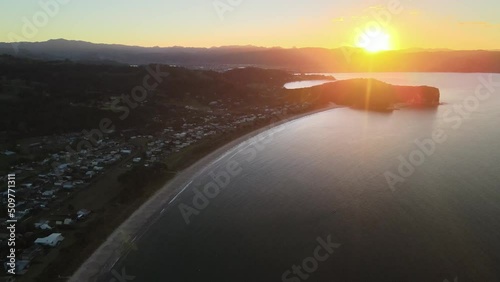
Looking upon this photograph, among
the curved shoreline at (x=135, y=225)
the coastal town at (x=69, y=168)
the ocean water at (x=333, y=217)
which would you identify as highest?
the ocean water at (x=333, y=217)

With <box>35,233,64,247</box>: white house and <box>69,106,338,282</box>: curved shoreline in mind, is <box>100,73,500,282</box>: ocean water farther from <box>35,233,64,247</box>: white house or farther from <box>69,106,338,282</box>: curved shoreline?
<box>35,233,64,247</box>: white house

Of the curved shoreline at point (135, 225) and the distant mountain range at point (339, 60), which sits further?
the distant mountain range at point (339, 60)

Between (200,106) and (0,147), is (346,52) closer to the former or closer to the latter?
(200,106)

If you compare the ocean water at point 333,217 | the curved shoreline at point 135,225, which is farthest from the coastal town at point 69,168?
the ocean water at point 333,217

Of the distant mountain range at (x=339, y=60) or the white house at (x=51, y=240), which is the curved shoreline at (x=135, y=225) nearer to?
the white house at (x=51, y=240)

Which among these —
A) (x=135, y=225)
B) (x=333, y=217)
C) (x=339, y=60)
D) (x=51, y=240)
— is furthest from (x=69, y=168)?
(x=339, y=60)
